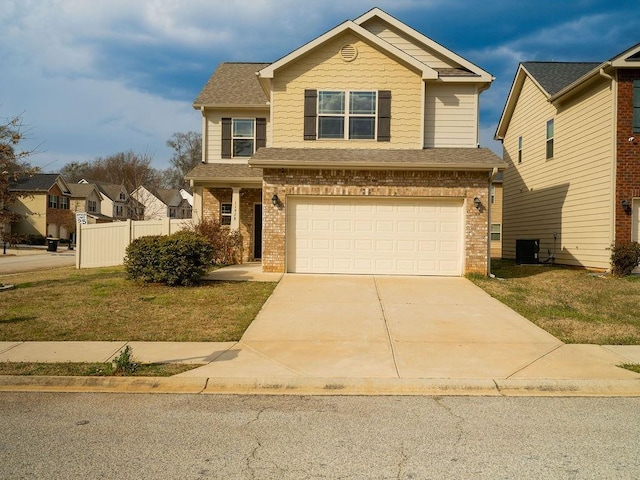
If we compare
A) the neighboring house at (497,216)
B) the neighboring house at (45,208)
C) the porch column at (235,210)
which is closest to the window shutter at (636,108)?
the porch column at (235,210)

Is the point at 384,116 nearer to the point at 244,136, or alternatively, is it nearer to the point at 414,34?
the point at 414,34

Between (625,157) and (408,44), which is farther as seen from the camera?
(408,44)

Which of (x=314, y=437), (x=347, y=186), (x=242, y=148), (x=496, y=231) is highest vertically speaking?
(x=242, y=148)

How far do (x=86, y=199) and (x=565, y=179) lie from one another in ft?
170

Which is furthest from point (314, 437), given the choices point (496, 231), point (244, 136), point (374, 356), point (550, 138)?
point (496, 231)

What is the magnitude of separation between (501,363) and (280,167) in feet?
30.5

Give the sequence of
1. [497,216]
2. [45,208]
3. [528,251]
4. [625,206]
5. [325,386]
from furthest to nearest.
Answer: [45,208], [497,216], [528,251], [625,206], [325,386]

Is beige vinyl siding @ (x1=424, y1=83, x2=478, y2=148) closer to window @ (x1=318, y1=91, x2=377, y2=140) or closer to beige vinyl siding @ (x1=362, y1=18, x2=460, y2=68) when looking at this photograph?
beige vinyl siding @ (x1=362, y1=18, x2=460, y2=68)

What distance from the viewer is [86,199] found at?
57312 millimetres

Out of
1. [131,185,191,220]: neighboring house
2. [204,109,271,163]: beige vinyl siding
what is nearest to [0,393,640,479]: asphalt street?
[204,109,271,163]: beige vinyl siding

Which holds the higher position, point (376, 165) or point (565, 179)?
point (565, 179)

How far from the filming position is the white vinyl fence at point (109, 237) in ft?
61.3

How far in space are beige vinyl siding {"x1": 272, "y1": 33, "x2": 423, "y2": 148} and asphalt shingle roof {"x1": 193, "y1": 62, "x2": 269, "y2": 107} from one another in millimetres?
2860

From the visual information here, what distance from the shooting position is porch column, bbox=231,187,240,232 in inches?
741
